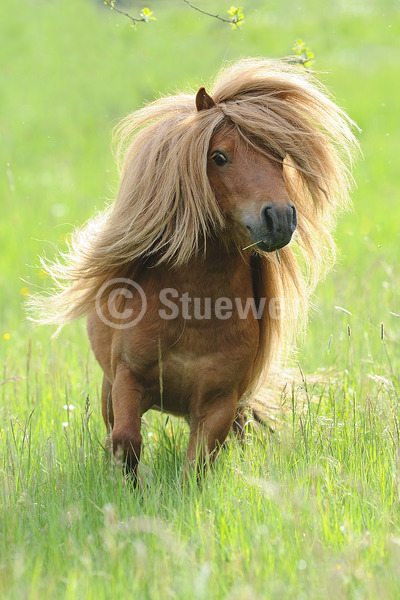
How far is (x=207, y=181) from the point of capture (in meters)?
3.16

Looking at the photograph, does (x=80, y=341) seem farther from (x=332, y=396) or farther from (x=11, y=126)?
(x=11, y=126)

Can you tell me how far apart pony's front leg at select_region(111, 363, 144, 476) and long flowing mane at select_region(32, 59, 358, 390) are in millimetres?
488

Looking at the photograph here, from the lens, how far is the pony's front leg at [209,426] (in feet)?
11.3

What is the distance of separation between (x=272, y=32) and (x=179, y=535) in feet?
57.7

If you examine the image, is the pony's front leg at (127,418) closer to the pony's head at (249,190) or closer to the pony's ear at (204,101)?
the pony's head at (249,190)

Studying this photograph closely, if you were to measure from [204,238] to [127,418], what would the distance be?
825mm


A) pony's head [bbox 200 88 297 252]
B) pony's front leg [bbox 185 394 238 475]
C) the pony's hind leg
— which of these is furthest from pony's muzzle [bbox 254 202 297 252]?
the pony's hind leg

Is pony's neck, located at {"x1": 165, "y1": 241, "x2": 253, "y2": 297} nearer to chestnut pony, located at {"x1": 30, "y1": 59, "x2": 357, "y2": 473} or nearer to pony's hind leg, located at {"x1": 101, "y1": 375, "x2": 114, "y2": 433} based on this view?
chestnut pony, located at {"x1": 30, "y1": 59, "x2": 357, "y2": 473}

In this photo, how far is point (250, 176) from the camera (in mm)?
3078

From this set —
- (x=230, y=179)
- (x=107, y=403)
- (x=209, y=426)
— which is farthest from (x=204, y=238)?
(x=107, y=403)

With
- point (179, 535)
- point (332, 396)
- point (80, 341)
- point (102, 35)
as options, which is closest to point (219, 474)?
point (179, 535)

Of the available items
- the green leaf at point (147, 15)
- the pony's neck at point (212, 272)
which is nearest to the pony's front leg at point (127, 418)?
the pony's neck at point (212, 272)

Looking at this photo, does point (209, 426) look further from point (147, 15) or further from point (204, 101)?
point (147, 15)

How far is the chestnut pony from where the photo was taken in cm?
321
